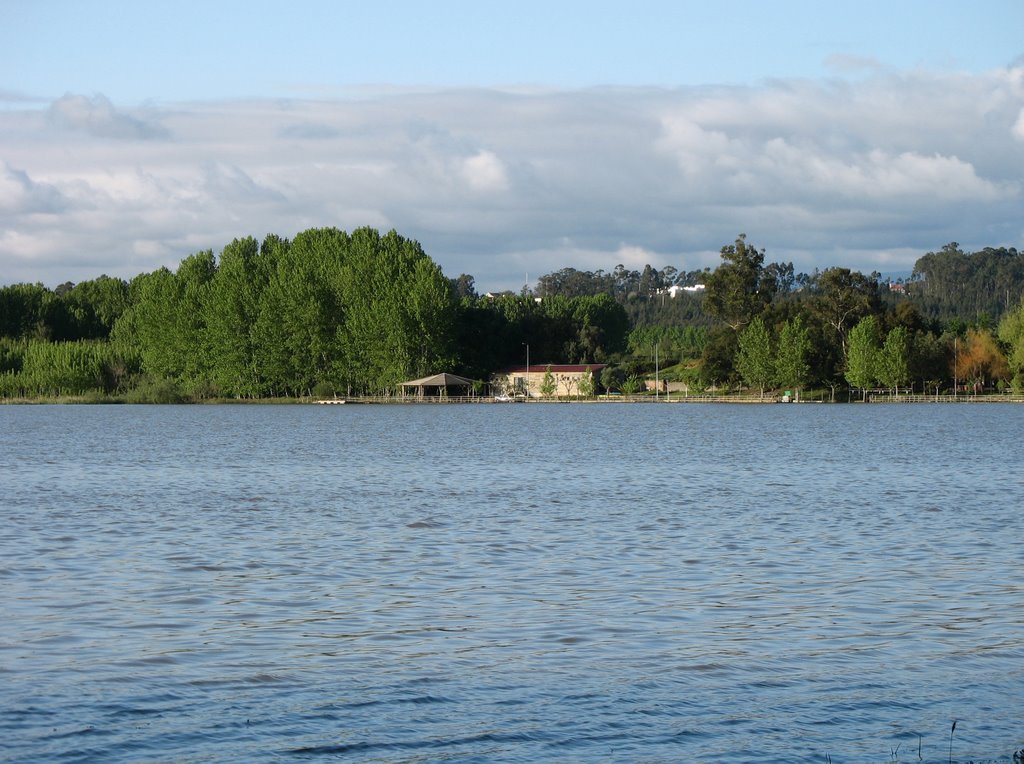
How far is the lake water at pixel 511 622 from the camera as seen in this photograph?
10523 mm

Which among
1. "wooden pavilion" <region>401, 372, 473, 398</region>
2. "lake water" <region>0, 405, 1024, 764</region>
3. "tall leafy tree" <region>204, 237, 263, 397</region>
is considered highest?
"tall leafy tree" <region>204, 237, 263, 397</region>

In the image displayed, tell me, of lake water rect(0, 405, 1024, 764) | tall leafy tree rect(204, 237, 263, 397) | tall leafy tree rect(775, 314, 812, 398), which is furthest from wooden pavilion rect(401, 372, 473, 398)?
lake water rect(0, 405, 1024, 764)

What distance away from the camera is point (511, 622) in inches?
588

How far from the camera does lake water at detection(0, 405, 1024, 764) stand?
10.5 metres

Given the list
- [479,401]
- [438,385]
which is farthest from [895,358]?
[438,385]

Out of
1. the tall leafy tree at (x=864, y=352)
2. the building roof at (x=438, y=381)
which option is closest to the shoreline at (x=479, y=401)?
the building roof at (x=438, y=381)

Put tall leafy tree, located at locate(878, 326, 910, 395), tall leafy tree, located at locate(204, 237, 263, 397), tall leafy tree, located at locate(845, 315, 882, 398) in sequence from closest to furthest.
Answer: tall leafy tree, located at locate(878, 326, 910, 395) < tall leafy tree, located at locate(845, 315, 882, 398) < tall leafy tree, located at locate(204, 237, 263, 397)

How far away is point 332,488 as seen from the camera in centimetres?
3481

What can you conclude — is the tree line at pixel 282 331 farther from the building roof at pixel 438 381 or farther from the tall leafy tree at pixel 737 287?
the tall leafy tree at pixel 737 287

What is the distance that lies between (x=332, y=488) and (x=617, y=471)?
34.3 feet

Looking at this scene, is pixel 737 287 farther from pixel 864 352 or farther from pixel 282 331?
pixel 282 331

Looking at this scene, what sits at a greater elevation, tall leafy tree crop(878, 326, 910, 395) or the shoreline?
tall leafy tree crop(878, 326, 910, 395)

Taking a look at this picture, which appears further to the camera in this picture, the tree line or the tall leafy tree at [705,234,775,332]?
the tall leafy tree at [705,234,775,332]

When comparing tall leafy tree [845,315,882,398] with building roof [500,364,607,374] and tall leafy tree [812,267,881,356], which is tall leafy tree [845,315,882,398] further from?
building roof [500,364,607,374]
